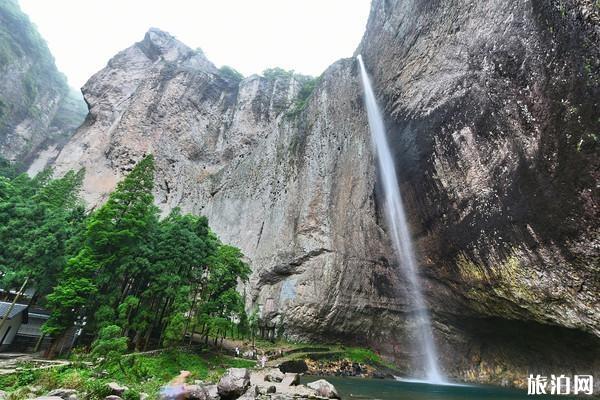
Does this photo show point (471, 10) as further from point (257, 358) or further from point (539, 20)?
point (257, 358)

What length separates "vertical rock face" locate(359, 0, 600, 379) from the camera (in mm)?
12844

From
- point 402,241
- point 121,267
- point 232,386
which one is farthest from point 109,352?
point 402,241

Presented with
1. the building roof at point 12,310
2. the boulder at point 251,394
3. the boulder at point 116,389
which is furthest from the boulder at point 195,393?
the building roof at point 12,310

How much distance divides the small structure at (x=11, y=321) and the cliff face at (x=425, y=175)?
17.0 m

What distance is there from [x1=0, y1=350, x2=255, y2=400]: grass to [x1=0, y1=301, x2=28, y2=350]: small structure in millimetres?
8729

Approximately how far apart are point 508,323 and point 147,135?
146ft

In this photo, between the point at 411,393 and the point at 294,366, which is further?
the point at 294,366

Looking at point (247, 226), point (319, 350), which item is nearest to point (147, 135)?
point (247, 226)

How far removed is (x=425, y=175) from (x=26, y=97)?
63677 millimetres

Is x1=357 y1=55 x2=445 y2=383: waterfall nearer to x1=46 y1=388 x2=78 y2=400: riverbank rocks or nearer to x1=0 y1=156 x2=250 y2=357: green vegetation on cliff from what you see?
x1=0 y1=156 x2=250 y2=357: green vegetation on cliff

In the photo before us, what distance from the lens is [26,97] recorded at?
173ft

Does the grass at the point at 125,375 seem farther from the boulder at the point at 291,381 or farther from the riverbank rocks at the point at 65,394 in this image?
the boulder at the point at 291,381

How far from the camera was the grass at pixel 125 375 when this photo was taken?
28.8 feet

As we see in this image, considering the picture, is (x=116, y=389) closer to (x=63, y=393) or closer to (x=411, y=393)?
(x=63, y=393)
